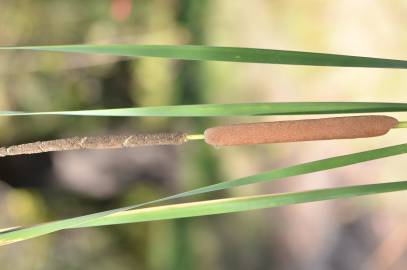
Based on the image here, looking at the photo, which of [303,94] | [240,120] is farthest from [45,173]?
[303,94]

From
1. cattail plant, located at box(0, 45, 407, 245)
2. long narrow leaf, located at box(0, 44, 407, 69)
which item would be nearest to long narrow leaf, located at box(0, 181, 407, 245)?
cattail plant, located at box(0, 45, 407, 245)

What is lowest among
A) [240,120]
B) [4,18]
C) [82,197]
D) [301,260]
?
[301,260]

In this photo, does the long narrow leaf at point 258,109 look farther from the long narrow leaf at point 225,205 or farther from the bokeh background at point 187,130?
the bokeh background at point 187,130

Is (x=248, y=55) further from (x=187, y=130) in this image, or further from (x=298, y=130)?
(x=187, y=130)

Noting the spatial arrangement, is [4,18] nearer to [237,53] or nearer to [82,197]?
[82,197]

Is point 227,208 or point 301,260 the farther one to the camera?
point 301,260

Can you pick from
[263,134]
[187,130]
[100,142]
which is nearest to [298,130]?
[263,134]
